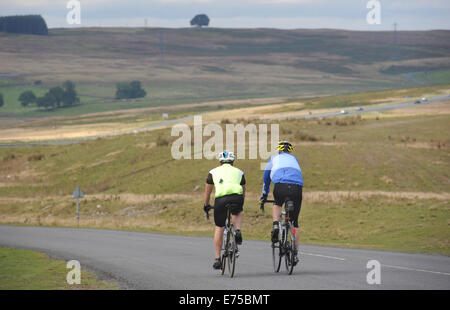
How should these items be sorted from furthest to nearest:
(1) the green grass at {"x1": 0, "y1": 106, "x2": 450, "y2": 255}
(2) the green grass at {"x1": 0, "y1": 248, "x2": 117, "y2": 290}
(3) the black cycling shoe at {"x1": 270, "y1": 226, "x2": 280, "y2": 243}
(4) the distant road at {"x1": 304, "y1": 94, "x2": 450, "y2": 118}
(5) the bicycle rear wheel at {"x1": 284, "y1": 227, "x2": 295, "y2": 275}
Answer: (4) the distant road at {"x1": 304, "y1": 94, "x2": 450, "y2": 118} < (1) the green grass at {"x1": 0, "y1": 106, "x2": 450, "y2": 255} < (3) the black cycling shoe at {"x1": 270, "y1": 226, "x2": 280, "y2": 243} < (5) the bicycle rear wheel at {"x1": 284, "y1": 227, "x2": 295, "y2": 275} < (2) the green grass at {"x1": 0, "y1": 248, "x2": 117, "y2": 290}

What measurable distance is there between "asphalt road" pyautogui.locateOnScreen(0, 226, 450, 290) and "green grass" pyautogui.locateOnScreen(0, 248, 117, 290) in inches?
21.8

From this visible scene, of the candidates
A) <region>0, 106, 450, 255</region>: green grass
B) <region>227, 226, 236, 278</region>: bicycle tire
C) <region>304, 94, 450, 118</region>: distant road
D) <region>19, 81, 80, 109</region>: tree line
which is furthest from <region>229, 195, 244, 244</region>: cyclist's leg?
<region>19, 81, 80, 109</region>: tree line

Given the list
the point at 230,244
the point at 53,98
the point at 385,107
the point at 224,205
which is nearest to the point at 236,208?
the point at 224,205

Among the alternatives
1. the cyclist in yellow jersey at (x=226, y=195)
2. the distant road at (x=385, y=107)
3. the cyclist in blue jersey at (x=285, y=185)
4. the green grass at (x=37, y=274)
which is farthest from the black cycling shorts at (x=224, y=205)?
the distant road at (x=385, y=107)

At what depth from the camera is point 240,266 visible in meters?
17.4

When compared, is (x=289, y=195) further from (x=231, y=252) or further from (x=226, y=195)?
(x=231, y=252)

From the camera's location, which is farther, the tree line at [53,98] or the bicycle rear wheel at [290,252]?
the tree line at [53,98]

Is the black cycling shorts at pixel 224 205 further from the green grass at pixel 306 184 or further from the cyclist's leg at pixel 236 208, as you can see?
the green grass at pixel 306 184

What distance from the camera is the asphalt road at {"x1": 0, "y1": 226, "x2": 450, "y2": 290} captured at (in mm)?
14109

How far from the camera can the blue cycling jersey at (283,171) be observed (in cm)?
1582

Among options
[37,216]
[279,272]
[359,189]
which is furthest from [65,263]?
[37,216]

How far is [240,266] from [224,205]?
2.60m

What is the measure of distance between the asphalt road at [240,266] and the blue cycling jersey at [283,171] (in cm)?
184

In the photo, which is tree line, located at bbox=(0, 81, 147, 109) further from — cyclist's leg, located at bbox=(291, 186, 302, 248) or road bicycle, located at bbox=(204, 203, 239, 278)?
road bicycle, located at bbox=(204, 203, 239, 278)
